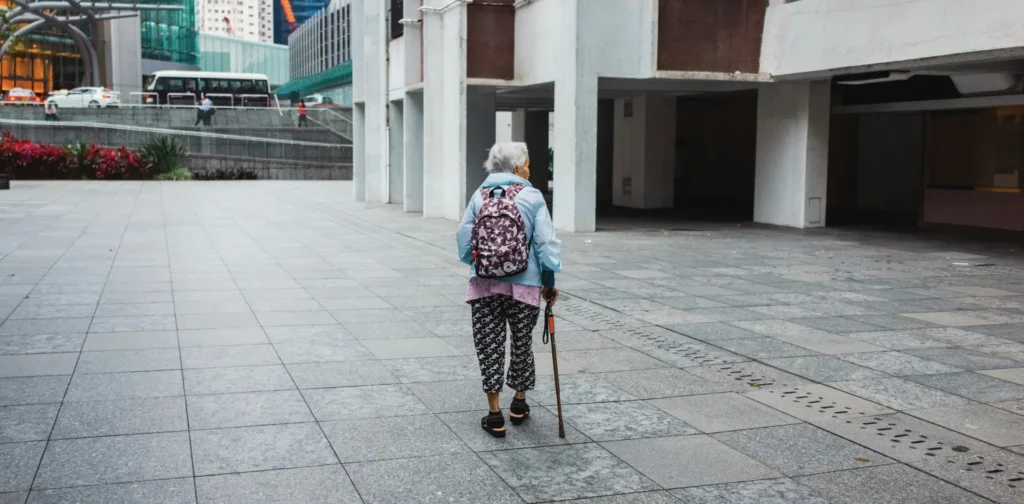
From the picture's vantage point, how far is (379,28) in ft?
86.7

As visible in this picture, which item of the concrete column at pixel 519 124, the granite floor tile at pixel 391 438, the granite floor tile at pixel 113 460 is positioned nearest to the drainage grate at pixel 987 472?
the granite floor tile at pixel 391 438

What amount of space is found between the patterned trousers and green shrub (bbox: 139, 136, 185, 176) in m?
36.7

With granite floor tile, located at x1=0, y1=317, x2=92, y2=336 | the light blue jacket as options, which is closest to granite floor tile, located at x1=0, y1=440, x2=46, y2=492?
the light blue jacket

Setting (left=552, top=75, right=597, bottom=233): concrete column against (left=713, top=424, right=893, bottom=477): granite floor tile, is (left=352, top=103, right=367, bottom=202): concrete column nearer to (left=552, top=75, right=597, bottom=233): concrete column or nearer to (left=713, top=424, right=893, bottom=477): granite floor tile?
(left=552, top=75, right=597, bottom=233): concrete column

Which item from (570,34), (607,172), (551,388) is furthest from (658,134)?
(551,388)

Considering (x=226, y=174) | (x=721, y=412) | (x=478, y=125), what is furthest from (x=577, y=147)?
(x=226, y=174)

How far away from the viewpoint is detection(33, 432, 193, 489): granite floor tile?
455cm

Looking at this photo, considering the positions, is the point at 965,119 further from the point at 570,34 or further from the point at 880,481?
the point at 880,481

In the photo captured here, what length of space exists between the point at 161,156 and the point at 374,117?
625 inches

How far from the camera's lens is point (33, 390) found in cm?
614

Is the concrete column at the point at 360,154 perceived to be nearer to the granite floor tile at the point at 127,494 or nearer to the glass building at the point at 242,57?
the granite floor tile at the point at 127,494

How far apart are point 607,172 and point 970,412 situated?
24266mm

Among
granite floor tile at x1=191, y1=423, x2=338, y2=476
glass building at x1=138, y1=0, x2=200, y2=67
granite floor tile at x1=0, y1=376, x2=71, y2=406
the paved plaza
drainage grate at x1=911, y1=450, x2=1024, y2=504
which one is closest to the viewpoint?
drainage grate at x1=911, y1=450, x2=1024, y2=504

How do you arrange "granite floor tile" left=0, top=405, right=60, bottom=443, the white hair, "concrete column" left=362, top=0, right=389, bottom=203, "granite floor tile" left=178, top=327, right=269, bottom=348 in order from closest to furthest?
"granite floor tile" left=0, top=405, right=60, bottom=443 → the white hair → "granite floor tile" left=178, top=327, right=269, bottom=348 → "concrete column" left=362, top=0, right=389, bottom=203
